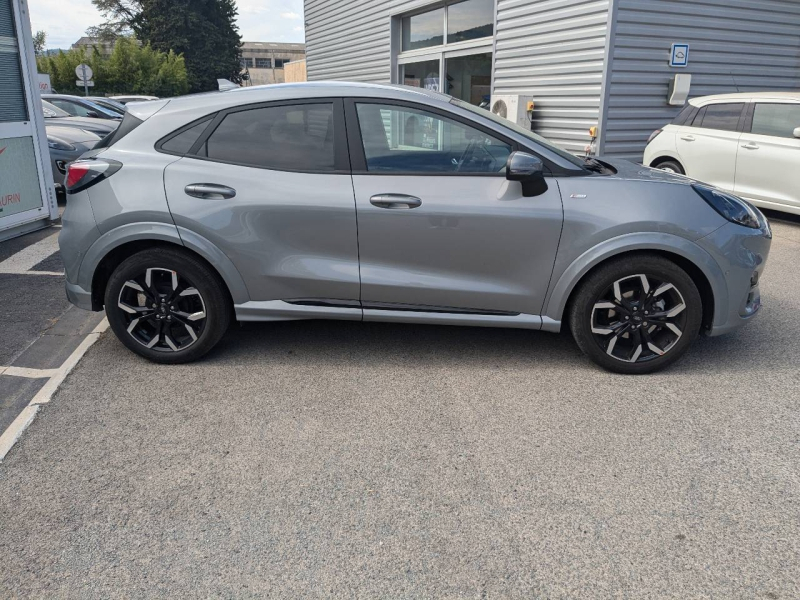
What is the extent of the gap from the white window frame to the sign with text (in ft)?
24.2

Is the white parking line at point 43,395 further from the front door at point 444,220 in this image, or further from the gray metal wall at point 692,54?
the gray metal wall at point 692,54

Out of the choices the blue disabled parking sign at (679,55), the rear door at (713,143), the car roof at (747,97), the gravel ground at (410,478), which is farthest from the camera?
the blue disabled parking sign at (679,55)

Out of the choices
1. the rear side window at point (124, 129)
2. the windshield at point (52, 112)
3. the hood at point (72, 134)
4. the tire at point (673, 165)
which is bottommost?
the tire at point (673, 165)

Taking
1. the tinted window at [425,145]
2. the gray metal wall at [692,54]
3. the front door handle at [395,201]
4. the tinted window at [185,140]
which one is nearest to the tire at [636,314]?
the tinted window at [425,145]

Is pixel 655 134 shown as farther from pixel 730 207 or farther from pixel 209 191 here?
pixel 209 191

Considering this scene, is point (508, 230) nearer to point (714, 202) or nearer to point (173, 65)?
point (714, 202)

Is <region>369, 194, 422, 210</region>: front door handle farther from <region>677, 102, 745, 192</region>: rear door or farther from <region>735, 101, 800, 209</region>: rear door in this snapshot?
<region>677, 102, 745, 192</region>: rear door

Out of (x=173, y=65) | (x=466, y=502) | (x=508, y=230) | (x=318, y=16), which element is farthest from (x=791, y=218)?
(x=173, y=65)

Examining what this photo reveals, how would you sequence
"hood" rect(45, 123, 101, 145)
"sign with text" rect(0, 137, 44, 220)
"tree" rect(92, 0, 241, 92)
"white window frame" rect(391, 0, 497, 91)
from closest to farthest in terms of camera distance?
"sign with text" rect(0, 137, 44, 220) < "hood" rect(45, 123, 101, 145) < "white window frame" rect(391, 0, 497, 91) < "tree" rect(92, 0, 241, 92)

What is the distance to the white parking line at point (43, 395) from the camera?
321 centimetres

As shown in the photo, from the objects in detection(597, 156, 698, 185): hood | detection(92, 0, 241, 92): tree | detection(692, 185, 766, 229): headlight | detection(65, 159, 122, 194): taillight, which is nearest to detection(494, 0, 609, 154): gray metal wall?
detection(597, 156, 698, 185): hood

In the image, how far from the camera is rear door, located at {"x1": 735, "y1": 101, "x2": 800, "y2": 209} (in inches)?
299

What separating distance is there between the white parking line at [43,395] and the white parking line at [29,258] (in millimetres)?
2078

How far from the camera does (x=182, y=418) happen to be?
341 cm
